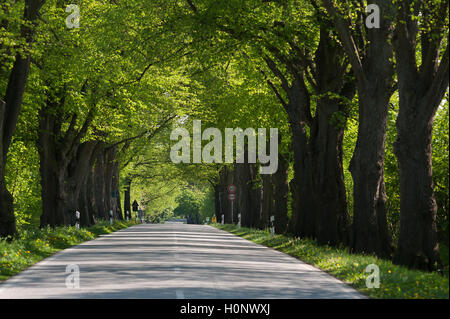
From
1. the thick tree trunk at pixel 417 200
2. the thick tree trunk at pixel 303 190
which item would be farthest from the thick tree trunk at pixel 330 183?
the thick tree trunk at pixel 417 200

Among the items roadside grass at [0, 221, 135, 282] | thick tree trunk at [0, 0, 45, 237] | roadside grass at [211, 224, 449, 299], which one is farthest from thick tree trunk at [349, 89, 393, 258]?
thick tree trunk at [0, 0, 45, 237]

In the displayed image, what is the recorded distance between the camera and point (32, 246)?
24672 mm

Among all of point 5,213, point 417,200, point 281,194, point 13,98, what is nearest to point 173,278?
point 417,200

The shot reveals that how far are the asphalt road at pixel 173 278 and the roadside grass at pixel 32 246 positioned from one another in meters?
0.37

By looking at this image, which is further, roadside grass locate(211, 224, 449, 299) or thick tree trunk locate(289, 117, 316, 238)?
thick tree trunk locate(289, 117, 316, 238)

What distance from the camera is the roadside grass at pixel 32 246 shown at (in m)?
19.1

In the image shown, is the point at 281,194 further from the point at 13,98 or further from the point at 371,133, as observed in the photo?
the point at 371,133

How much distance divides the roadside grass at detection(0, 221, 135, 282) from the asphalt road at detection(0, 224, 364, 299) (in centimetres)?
37

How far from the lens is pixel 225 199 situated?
7819 cm

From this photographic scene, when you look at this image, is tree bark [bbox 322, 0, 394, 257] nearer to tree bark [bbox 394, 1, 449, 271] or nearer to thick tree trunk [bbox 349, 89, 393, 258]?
thick tree trunk [bbox 349, 89, 393, 258]

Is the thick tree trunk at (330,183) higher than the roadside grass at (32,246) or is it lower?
higher

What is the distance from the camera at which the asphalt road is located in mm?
13742

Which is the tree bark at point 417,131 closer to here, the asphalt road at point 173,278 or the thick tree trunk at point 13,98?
the asphalt road at point 173,278

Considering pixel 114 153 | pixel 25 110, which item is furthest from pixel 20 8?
pixel 114 153
